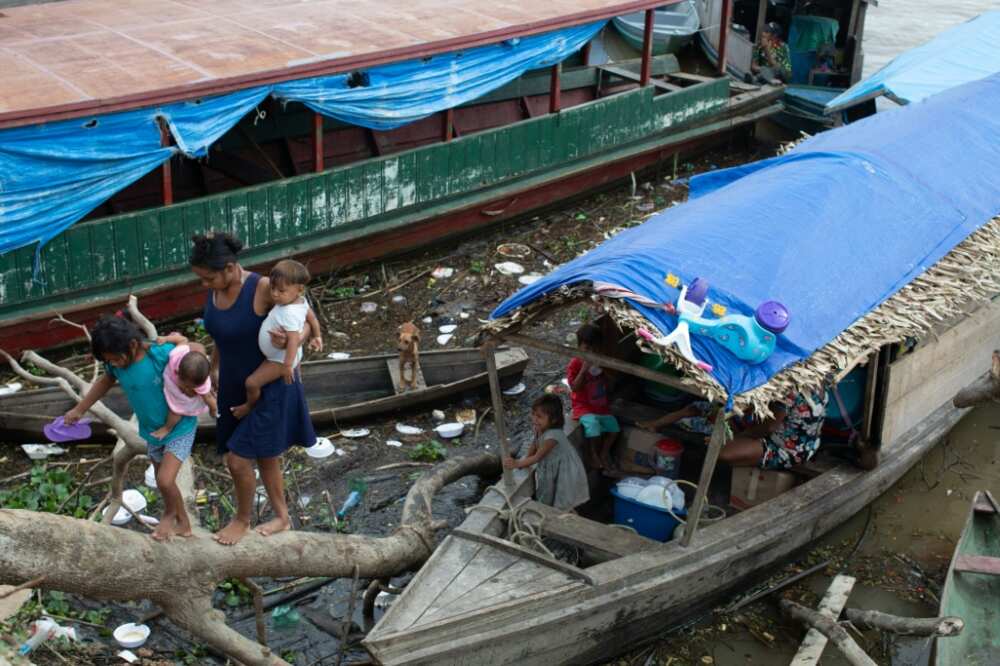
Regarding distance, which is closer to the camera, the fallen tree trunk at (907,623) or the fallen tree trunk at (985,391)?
the fallen tree trunk at (985,391)

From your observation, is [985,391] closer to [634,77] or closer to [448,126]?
[448,126]

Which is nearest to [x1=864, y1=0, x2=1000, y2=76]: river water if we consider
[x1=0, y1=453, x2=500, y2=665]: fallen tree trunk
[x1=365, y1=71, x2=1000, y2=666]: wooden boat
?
[x1=365, y1=71, x2=1000, y2=666]: wooden boat

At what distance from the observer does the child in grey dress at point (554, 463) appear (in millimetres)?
6609

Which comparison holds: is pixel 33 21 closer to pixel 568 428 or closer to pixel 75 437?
pixel 75 437

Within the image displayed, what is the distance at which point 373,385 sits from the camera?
8.79 m

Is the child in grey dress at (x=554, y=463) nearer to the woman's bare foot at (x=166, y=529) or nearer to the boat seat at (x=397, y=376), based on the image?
the boat seat at (x=397, y=376)

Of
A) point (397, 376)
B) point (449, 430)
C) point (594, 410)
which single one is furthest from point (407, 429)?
point (594, 410)

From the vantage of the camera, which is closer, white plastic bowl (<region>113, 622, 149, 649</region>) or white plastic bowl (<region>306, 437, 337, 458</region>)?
white plastic bowl (<region>113, 622, 149, 649</region>)

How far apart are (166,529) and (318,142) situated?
5313 millimetres

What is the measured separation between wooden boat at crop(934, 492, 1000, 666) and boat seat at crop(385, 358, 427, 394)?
3.86 metres

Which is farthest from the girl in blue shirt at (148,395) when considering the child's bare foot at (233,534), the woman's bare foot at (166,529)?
the child's bare foot at (233,534)

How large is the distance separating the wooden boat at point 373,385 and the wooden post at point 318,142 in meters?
1.92

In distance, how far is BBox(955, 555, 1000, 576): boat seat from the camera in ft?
21.2

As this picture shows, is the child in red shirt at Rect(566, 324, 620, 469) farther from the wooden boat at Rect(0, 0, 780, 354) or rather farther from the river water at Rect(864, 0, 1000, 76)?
the river water at Rect(864, 0, 1000, 76)
